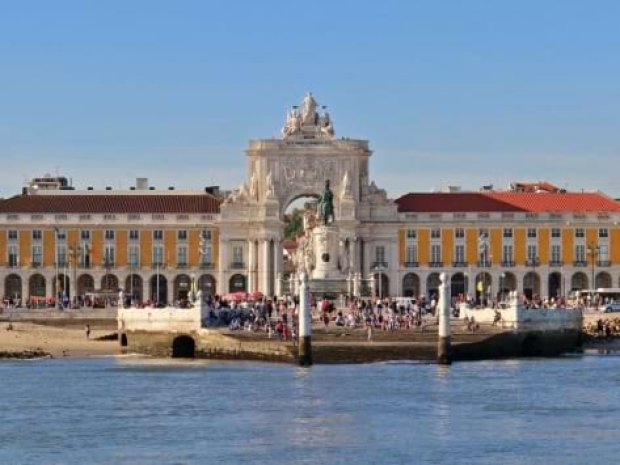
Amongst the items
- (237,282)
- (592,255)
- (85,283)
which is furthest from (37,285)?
(592,255)

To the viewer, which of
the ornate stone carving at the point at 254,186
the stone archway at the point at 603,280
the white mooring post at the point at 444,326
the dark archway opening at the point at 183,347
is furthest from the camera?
the ornate stone carving at the point at 254,186

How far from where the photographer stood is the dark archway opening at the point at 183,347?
94.8 meters

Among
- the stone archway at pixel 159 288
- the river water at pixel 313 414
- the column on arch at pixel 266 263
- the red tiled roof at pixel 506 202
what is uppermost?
the red tiled roof at pixel 506 202

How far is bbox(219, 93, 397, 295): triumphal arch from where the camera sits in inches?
6014

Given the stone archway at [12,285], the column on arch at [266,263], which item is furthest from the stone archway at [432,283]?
the stone archway at [12,285]

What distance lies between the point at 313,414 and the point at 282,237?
85.6 metres

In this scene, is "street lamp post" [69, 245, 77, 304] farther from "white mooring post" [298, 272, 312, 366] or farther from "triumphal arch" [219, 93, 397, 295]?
"white mooring post" [298, 272, 312, 366]

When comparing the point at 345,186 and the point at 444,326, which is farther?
the point at 345,186

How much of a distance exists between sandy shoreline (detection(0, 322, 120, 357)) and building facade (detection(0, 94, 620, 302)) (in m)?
35.8

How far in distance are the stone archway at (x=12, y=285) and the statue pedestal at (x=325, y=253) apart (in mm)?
41890

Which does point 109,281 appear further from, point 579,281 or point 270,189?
point 579,281

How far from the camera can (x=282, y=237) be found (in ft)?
504

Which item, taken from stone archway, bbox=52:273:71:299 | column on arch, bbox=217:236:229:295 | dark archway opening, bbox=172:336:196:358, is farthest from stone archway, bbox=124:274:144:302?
dark archway opening, bbox=172:336:196:358

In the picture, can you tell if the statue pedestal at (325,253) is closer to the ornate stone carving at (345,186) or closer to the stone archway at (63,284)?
the ornate stone carving at (345,186)
